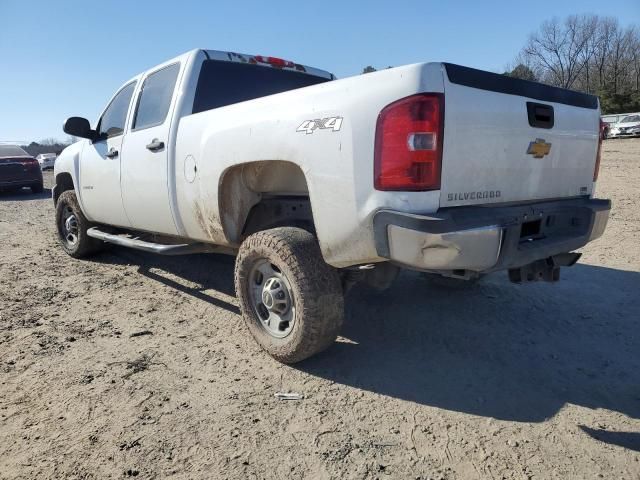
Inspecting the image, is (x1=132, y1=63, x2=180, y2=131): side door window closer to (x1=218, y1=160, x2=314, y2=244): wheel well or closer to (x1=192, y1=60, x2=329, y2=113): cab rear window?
(x1=192, y1=60, x2=329, y2=113): cab rear window

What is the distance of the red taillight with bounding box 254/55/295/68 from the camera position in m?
4.50

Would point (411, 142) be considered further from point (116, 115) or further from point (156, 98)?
point (116, 115)

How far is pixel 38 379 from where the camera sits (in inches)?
117

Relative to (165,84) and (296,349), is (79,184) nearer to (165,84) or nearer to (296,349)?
(165,84)

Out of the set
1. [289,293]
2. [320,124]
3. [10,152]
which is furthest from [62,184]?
[10,152]

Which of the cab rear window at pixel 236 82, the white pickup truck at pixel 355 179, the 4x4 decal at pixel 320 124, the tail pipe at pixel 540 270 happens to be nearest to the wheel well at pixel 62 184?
the white pickup truck at pixel 355 179

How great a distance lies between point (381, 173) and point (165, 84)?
2748 millimetres

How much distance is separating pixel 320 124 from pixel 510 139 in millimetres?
1084

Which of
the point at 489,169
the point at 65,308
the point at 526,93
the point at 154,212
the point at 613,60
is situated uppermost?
the point at 613,60

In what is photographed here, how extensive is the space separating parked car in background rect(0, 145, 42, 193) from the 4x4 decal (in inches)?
613

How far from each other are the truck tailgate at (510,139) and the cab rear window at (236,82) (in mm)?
2344

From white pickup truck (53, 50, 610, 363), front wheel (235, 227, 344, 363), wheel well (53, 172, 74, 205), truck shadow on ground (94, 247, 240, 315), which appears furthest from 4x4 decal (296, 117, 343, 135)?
wheel well (53, 172, 74, 205)

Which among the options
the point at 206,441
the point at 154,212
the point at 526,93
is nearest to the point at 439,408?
the point at 206,441

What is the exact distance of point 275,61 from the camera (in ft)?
15.0
